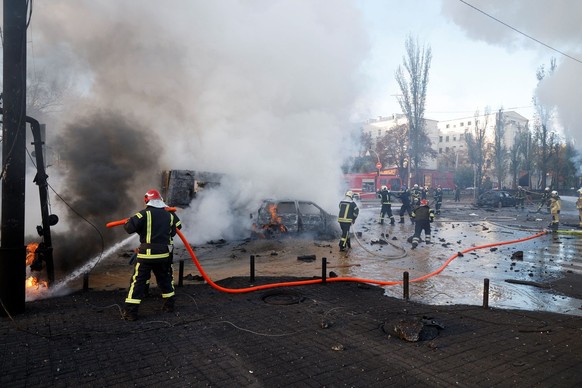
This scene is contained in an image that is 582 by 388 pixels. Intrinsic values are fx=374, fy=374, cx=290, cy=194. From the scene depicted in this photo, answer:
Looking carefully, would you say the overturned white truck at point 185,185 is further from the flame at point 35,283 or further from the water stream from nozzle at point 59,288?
the flame at point 35,283

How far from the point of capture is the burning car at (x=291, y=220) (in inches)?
452

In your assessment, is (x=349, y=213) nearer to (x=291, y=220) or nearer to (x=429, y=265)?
(x=291, y=220)

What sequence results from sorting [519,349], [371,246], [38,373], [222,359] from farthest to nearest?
[371,246] → [519,349] → [222,359] → [38,373]

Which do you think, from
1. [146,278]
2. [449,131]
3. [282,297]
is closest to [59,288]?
[146,278]

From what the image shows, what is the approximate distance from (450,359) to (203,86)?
42.1ft

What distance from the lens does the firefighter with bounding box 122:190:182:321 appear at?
16.4 feet

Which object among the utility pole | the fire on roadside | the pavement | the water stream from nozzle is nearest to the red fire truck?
the water stream from nozzle

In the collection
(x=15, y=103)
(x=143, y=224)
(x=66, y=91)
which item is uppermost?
(x=66, y=91)

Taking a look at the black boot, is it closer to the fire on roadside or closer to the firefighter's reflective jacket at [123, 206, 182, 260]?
the firefighter's reflective jacket at [123, 206, 182, 260]

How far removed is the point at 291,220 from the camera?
38.6 feet

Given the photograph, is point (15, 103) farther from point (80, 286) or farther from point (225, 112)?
point (225, 112)

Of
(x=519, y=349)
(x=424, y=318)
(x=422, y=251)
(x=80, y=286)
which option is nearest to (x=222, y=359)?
(x=424, y=318)

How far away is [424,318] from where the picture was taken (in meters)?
4.89

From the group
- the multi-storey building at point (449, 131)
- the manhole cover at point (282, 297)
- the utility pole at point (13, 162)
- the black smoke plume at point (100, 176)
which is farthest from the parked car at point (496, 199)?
the multi-storey building at point (449, 131)
